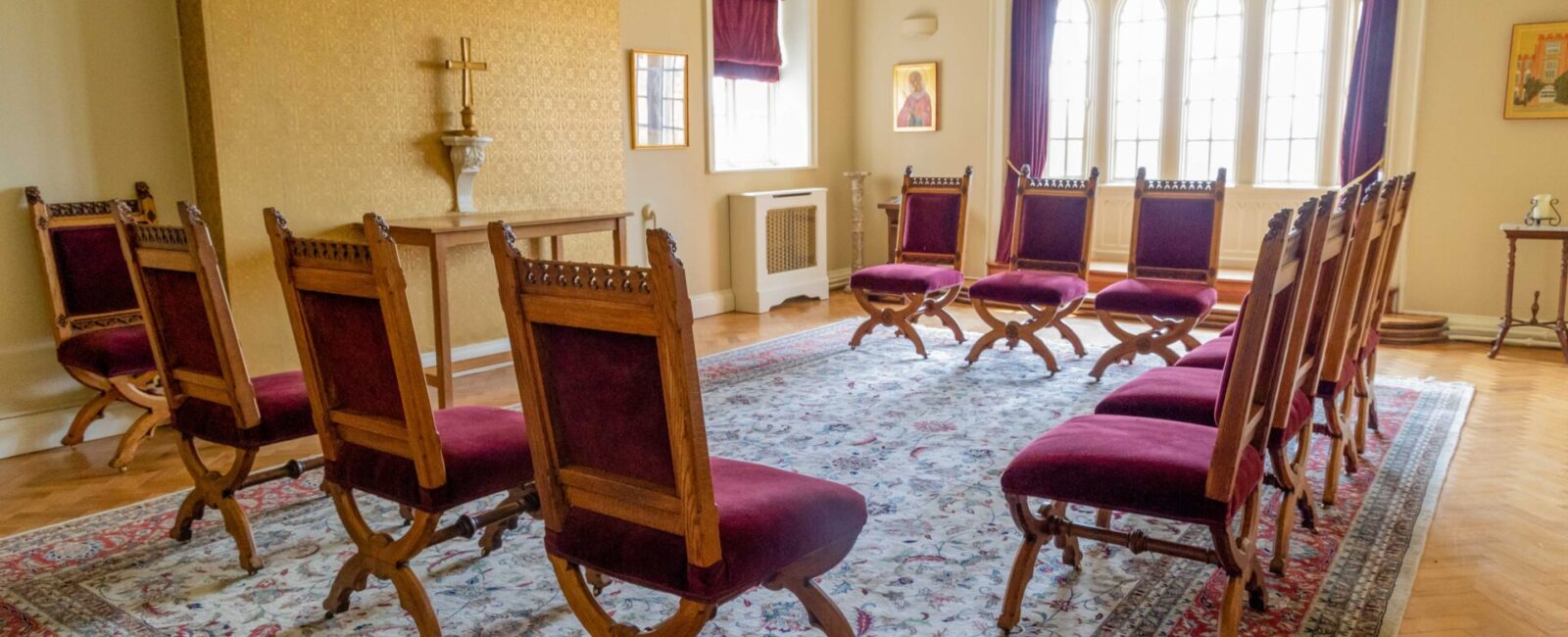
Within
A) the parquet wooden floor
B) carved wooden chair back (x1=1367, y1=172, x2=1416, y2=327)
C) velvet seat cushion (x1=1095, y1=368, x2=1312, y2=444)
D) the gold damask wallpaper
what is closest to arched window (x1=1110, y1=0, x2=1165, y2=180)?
the parquet wooden floor

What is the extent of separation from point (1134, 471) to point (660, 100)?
5303 millimetres

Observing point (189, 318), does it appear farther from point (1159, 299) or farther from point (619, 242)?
point (1159, 299)

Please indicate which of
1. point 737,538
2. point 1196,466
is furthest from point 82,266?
point 1196,466

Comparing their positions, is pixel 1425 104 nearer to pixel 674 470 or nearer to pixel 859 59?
pixel 859 59

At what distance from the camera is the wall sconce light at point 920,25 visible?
863cm

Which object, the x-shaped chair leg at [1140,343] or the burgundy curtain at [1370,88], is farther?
the burgundy curtain at [1370,88]

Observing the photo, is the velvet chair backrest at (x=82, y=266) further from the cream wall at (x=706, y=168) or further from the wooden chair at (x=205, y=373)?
the cream wall at (x=706, y=168)

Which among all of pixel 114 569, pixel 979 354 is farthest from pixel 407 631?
pixel 979 354

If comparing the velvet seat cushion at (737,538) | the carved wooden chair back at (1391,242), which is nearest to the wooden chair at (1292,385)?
the carved wooden chair back at (1391,242)

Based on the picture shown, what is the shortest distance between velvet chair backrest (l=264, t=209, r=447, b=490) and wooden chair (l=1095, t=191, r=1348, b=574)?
1.93m

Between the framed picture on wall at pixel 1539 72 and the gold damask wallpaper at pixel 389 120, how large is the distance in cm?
537

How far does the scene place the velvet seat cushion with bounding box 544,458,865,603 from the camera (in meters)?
2.10

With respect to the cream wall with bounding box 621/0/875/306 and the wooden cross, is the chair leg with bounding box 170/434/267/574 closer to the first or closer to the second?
the wooden cross

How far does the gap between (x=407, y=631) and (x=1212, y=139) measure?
6.99m
